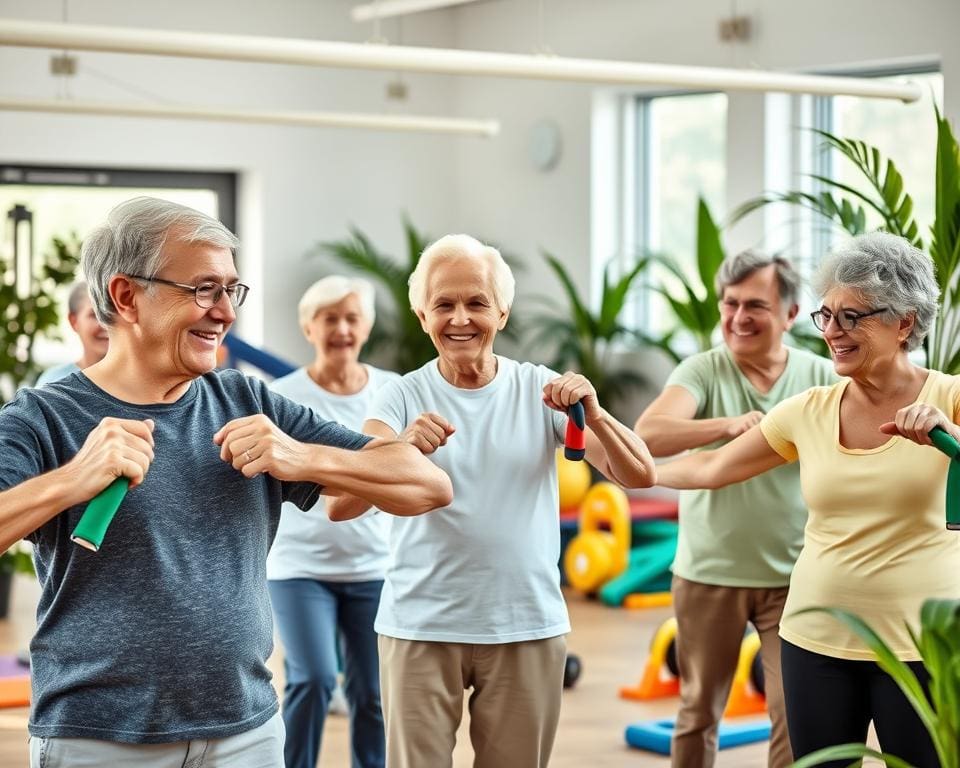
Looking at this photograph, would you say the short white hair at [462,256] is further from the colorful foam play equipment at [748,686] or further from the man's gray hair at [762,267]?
the colorful foam play equipment at [748,686]

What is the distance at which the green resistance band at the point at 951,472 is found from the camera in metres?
2.51

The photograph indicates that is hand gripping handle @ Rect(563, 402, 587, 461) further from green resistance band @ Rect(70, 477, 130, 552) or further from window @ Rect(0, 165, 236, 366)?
window @ Rect(0, 165, 236, 366)

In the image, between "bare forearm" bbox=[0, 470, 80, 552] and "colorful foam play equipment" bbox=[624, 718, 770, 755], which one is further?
"colorful foam play equipment" bbox=[624, 718, 770, 755]

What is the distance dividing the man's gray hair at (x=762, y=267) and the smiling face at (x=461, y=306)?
3.73 ft

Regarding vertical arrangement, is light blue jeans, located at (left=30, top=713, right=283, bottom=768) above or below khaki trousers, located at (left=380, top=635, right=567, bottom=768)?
above

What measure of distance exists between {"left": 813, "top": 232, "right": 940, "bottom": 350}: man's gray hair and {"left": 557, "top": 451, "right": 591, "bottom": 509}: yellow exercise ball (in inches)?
200

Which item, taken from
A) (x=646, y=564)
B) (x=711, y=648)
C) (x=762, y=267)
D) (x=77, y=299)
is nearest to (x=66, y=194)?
(x=646, y=564)

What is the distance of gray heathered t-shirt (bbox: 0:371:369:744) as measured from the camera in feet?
6.83

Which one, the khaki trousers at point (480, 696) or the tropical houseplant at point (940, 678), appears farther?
the khaki trousers at point (480, 696)

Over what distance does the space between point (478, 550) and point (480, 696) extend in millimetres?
305

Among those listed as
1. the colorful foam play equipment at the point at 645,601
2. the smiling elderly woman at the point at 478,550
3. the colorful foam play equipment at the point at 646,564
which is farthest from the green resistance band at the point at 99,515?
the colorful foam play equipment at the point at 645,601

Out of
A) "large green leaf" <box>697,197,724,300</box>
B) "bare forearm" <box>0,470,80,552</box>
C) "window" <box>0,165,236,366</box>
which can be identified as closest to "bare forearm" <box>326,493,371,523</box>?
"bare forearm" <box>0,470,80,552</box>

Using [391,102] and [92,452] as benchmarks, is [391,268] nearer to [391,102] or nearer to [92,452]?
[391,102]

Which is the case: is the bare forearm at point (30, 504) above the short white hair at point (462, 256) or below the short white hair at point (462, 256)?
below
